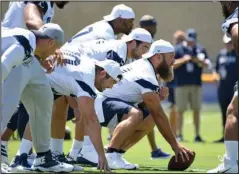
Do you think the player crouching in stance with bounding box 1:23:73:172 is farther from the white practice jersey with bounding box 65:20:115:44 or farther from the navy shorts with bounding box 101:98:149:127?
the white practice jersey with bounding box 65:20:115:44

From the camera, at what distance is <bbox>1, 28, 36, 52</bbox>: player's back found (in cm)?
757

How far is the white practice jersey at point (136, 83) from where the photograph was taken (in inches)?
373

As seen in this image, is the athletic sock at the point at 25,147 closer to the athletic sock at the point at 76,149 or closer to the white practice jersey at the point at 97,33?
the athletic sock at the point at 76,149

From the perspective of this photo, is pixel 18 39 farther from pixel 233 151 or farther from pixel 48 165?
pixel 233 151

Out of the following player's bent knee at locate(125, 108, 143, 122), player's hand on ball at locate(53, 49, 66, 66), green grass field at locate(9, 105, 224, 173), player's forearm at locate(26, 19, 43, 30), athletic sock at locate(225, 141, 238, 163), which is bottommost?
green grass field at locate(9, 105, 224, 173)

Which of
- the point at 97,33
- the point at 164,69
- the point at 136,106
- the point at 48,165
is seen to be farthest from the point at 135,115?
the point at 97,33

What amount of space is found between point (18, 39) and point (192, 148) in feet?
22.4

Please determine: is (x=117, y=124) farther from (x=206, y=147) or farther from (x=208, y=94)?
(x=208, y=94)

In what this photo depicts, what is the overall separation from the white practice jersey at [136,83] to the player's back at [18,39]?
2.05 meters

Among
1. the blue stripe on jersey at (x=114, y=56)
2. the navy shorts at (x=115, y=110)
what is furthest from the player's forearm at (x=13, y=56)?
the blue stripe on jersey at (x=114, y=56)

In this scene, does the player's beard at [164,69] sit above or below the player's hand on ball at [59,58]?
below

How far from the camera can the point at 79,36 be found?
10.8 metres

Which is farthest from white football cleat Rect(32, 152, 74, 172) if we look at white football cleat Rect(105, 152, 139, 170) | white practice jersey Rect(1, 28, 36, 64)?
white practice jersey Rect(1, 28, 36, 64)

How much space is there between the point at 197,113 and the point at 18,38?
9792mm
